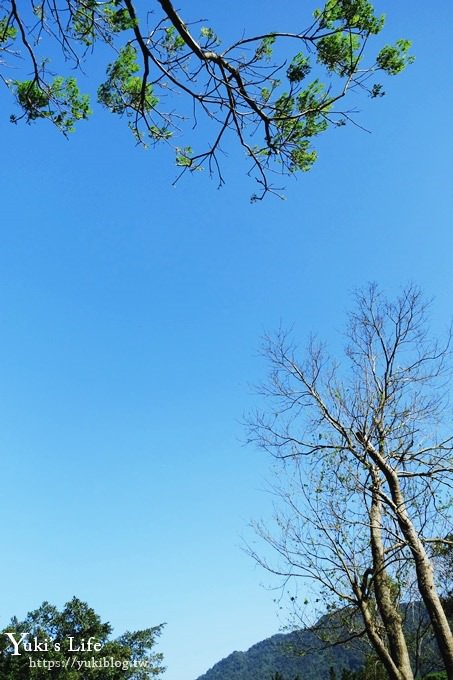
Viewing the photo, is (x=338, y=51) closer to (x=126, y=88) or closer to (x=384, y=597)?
(x=126, y=88)

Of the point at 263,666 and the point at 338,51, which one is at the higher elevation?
the point at 338,51

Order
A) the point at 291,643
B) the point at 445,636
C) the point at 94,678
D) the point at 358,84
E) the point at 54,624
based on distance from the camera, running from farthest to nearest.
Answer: the point at 54,624 < the point at 94,678 < the point at 291,643 < the point at 445,636 < the point at 358,84

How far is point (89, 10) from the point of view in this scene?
183 inches

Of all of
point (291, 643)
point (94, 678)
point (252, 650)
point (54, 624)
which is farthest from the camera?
point (252, 650)

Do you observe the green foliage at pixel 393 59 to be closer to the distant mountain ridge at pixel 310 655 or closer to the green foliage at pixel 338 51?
the green foliage at pixel 338 51

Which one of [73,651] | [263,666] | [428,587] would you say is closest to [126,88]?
[428,587]

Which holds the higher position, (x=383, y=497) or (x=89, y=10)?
(x=89, y=10)

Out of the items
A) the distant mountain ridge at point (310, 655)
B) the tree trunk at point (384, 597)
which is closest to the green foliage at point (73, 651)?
the distant mountain ridge at point (310, 655)

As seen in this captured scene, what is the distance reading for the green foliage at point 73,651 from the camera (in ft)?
93.2

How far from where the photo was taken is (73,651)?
3012 centimetres

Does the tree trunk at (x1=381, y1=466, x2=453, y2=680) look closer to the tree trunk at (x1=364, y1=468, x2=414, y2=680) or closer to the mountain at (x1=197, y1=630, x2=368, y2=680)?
the tree trunk at (x1=364, y1=468, x2=414, y2=680)

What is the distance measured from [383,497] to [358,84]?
17.4 feet

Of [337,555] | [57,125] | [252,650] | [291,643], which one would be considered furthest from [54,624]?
[252,650]

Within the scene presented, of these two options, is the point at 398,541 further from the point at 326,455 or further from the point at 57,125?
the point at 57,125
